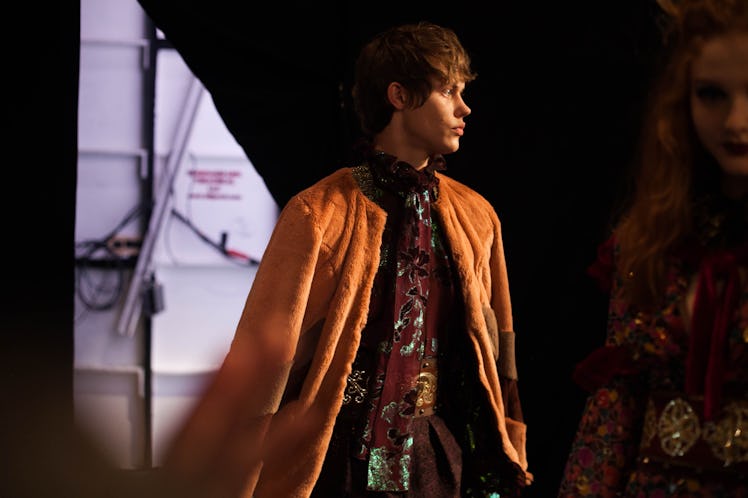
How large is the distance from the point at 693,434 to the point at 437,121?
44.5 inches

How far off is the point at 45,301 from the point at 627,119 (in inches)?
76.1

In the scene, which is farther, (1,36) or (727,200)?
(1,36)

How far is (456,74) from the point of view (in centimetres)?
224

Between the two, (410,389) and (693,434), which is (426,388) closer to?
(410,389)

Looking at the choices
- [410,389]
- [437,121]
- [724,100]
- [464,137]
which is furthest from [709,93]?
[464,137]

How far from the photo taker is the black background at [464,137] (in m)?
2.79

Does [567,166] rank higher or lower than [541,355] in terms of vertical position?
higher

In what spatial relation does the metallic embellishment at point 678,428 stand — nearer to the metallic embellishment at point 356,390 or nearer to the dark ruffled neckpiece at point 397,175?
the metallic embellishment at point 356,390

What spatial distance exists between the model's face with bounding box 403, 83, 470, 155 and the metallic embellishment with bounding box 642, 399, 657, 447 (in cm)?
102

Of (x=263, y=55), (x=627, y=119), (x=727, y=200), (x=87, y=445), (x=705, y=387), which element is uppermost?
(x=263, y=55)

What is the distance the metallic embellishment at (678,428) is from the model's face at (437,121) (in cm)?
105

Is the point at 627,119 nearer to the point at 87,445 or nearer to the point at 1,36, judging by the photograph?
the point at 1,36

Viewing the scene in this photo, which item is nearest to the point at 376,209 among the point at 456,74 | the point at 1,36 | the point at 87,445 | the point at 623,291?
the point at 456,74

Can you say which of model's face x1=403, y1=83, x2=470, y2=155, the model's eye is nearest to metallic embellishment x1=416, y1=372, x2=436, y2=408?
model's face x1=403, y1=83, x2=470, y2=155
